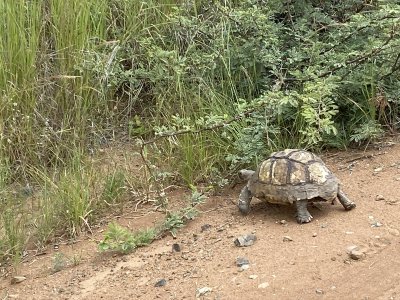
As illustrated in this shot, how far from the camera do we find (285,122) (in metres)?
4.78

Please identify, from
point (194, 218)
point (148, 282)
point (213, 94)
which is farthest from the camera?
point (213, 94)

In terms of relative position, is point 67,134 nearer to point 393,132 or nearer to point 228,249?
point 228,249

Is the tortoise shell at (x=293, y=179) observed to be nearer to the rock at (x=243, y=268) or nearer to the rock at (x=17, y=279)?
the rock at (x=243, y=268)

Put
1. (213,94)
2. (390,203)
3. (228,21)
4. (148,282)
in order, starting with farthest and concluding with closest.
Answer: (228,21)
(213,94)
(390,203)
(148,282)

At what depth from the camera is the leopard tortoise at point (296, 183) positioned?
3.82 metres

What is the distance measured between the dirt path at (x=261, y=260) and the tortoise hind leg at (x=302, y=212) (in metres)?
0.04

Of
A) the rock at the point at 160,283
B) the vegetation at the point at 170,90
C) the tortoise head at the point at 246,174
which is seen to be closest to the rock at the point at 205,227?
the vegetation at the point at 170,90

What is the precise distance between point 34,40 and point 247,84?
1.67 meters

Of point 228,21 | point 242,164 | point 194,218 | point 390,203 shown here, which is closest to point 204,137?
point 242,164

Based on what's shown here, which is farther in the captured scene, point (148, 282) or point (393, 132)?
point (393, 132)

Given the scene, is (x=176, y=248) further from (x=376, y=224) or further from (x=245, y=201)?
(x=376, y=224)

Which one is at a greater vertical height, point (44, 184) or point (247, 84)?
point (247, 84)

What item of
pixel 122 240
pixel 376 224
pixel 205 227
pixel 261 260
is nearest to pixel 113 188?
pixel 122 240

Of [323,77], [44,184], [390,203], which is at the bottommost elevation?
[44,184]
